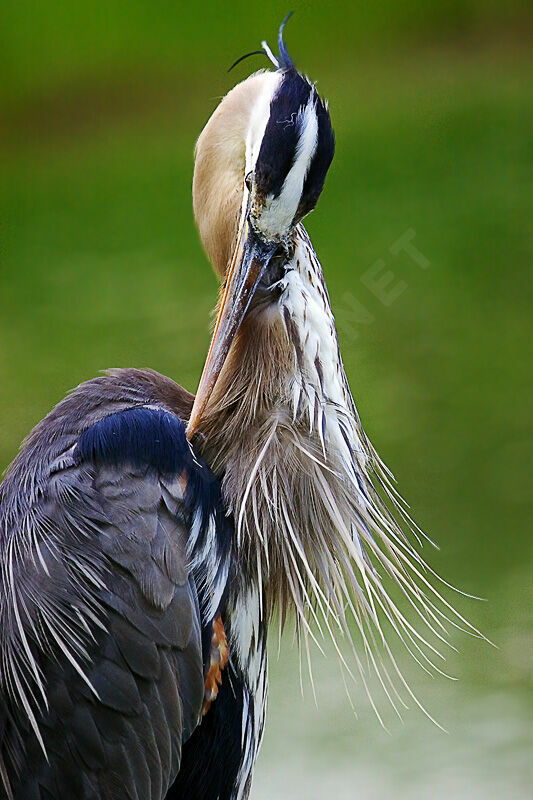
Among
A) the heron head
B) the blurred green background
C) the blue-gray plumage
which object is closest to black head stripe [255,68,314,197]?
the heron head

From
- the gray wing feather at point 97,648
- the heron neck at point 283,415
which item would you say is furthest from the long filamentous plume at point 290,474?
the gray wing feather at point 97,648

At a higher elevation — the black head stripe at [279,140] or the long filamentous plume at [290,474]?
the black head stripe at [279,140]

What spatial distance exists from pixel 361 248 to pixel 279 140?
7.64 feet

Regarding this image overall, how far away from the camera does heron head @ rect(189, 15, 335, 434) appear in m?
1.00

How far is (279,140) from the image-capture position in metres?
0.99

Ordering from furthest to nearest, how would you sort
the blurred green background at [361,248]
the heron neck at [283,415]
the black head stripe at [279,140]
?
the blurred green background at [361,248]
the heron neck at [283,415]
the black head stripe at [279,140]

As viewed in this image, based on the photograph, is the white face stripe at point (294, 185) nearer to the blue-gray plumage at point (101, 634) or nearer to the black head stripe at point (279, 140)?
the black head stripe at point (279, 140)

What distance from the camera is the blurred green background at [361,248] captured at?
230 centimetres

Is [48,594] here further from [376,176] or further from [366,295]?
[376,176]

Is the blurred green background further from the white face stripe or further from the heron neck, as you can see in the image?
the white face stripe

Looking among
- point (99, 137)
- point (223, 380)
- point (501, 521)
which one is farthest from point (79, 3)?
point (223, 380)

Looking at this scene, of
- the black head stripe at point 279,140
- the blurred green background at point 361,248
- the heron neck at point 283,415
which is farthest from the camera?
the blurred green background at point 361,248

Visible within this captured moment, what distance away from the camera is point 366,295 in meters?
3.21

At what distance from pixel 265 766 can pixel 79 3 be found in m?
2.29
